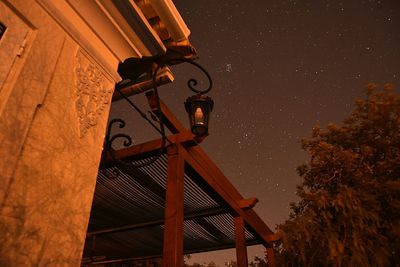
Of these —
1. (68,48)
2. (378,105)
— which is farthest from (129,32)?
(378,105)

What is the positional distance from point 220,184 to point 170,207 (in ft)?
6.61

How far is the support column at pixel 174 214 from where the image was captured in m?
3.95

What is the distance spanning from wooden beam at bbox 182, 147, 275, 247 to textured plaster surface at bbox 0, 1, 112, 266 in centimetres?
295

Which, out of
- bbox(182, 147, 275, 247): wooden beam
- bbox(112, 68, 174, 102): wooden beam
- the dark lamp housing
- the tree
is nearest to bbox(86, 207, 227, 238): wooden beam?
bbox(182, 147, 275, 247): wooden beam

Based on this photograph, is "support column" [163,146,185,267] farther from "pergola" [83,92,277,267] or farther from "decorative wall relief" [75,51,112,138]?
"decorative wall relief" [75,51,112,138]

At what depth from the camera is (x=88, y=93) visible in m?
2.02

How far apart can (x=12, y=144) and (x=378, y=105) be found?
9825mm

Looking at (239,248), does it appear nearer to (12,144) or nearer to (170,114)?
(170,114)

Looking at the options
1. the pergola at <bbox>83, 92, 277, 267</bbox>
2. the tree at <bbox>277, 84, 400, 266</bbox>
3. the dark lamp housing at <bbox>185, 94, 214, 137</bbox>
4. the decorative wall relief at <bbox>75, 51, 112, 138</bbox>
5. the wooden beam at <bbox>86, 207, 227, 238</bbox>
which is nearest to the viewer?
the decorative wall relief at <bbox>75, 51, 112, 138</bbox>

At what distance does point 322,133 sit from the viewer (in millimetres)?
10289

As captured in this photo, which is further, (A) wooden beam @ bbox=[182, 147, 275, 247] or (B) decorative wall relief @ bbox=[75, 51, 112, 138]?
(A) wooden beam @ bbox=[182, 147, 275, 247]

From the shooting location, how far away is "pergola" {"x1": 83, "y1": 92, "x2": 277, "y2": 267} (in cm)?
443

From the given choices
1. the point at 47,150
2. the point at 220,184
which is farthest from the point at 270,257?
the point at 47,150

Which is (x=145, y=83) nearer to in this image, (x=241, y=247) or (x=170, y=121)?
(x=170, y=121)
